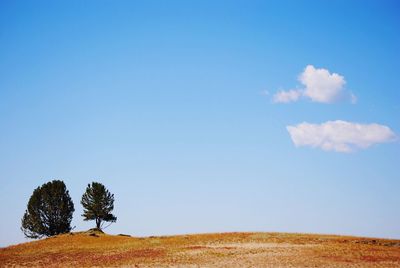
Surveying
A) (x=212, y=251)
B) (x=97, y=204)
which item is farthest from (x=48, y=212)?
(x=212, y=251)

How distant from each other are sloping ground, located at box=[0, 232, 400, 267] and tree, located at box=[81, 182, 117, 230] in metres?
12.7

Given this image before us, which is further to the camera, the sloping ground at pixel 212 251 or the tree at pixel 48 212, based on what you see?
Answer: the tree at pixel 48 212

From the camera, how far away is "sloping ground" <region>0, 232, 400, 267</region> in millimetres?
30047

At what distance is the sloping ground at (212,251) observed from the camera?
1183 inches

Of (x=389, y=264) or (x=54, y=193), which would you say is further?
(x=54, y=193)

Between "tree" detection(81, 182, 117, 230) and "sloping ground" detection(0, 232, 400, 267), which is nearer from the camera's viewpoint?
"sloping ground" detection(0, 232, 400, 267)

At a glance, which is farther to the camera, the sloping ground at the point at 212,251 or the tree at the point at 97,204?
the tree at the point at 97,204

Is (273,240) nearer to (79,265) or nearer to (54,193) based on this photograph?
(79,265)

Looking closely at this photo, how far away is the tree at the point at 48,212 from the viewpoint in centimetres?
6266

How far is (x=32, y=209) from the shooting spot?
62.7 m

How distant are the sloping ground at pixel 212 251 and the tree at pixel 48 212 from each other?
1202cm

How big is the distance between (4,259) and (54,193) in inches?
1037

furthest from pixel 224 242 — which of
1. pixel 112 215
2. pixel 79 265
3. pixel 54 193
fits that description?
pixel 54 193

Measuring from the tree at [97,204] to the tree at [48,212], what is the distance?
126 inches
